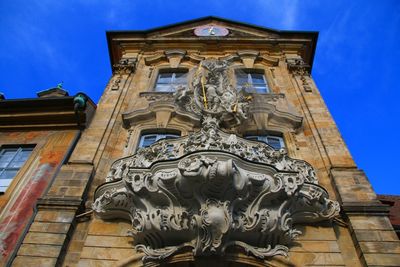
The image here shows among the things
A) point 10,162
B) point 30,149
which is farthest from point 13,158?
point 30,149

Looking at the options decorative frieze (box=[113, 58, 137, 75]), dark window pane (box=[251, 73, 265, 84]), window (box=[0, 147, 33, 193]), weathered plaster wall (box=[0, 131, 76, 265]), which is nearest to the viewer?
weathered plaster wall (box=[0, 131, 76, 265])

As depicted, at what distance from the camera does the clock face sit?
1758 centimetres

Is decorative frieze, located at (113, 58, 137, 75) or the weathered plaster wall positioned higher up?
decorative frieze, located at (113, 58, 137, 75)

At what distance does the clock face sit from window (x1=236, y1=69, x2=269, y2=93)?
13.4 ft

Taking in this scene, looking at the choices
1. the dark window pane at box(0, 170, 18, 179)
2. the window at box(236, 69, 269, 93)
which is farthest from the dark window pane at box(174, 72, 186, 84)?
the dark window pane at box(0, 170, 18, 179)

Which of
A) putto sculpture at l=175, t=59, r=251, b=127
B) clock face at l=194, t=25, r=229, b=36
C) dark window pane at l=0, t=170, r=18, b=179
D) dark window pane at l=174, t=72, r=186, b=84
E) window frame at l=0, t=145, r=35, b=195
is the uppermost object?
clock face at l=194, t=25, r=229, b=36

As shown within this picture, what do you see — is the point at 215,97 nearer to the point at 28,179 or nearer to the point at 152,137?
the point at 152,137

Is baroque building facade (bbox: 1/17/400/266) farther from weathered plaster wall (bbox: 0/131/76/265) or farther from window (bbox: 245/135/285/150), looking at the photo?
weathered plaster wall (bbox: 0/131/76/265)

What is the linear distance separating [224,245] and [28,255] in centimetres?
369

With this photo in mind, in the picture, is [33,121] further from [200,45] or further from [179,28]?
[179,28]

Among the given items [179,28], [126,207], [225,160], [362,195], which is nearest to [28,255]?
[126,207]

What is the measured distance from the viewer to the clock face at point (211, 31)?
17578 mm

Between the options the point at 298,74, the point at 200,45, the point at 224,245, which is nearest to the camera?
the point at 224,245

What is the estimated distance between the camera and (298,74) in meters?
13.5
